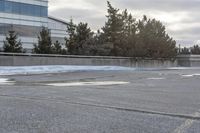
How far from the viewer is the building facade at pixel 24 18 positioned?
250 feet

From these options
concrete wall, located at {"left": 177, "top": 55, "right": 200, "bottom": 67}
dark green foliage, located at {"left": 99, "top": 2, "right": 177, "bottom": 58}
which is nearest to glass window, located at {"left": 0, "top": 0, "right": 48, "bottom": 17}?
dark green foliage, located at {"left": 99, "top": 2, "right": 177, "bottom": 58}

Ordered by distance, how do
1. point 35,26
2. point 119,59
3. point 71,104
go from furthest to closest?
point 35,26 < point 119,59 < point 71,104

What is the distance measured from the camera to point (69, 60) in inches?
1816

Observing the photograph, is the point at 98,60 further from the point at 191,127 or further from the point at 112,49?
the point at 191,127

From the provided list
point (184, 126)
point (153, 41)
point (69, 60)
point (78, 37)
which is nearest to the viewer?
point (184, 126)

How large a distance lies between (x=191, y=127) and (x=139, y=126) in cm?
102

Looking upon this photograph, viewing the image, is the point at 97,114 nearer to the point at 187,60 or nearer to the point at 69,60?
the point at 69,60

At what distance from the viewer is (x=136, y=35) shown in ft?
200

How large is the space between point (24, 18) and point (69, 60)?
118 ft

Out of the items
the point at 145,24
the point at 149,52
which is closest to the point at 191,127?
the point at 149,52

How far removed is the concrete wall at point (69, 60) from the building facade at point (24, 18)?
25.6 m

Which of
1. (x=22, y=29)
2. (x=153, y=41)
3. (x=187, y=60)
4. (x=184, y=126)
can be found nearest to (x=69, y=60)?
(x=153, y=41)

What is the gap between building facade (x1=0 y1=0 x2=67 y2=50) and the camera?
250 feet

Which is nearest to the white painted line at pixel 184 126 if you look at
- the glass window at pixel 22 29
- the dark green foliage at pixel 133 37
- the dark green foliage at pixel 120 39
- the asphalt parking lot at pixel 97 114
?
the asphalt parking lot at pixel 97 114
